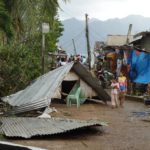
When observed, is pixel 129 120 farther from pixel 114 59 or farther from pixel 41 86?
pixel 114 59

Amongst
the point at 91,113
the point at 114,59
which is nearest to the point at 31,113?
the point at 91,113

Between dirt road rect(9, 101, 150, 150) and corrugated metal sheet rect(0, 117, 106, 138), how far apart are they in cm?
19

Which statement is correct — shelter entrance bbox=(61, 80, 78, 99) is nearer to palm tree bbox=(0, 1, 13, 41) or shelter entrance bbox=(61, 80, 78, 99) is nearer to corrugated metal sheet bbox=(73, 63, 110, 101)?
corrugated metal sheet bbox=(73, 63, 110, 101)

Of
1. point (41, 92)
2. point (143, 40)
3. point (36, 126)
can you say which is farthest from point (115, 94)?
point (143, 40)

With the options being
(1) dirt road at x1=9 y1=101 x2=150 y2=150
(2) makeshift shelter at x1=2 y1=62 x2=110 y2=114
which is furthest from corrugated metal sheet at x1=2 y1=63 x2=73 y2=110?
(1) dirt road at x1=9 y1=101 x2=150 y2=150

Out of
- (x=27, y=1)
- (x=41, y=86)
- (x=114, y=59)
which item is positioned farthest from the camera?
(x=114, y=59)

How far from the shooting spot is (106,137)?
1275 cm

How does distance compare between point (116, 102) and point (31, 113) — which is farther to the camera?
point (116, 102)

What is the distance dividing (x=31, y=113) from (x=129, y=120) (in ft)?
9.80

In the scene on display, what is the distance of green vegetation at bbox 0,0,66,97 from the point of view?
17750 millimetres

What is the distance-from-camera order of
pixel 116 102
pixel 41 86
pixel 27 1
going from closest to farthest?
pixel 27 1
pixel 41 86
pixel 116 102

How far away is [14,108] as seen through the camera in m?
A: 16.4

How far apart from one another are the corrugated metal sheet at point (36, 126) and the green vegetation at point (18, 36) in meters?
4.95

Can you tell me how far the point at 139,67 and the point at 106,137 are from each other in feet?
44.4
